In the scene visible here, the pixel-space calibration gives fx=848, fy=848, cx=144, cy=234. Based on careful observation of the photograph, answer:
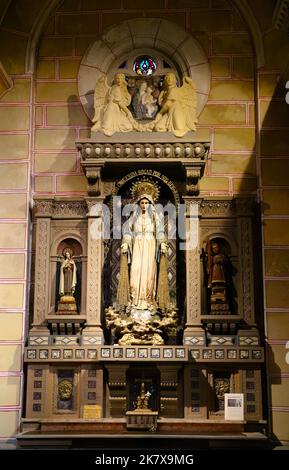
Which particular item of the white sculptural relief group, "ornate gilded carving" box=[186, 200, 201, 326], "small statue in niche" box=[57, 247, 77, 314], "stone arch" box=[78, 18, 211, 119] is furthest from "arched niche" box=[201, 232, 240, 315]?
"stone arch" box=[78, 18, 211, 119]

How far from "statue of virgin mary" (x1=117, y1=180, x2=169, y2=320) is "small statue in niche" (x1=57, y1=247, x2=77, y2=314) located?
0.49 meters

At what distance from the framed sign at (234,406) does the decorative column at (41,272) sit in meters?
1.92

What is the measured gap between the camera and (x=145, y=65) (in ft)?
31.5

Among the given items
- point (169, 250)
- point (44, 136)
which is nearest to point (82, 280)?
point (169, 250)

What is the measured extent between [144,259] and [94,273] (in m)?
0.54

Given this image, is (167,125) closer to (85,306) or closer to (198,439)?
(85,306)

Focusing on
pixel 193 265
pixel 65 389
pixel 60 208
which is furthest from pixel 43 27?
pixel 65 389

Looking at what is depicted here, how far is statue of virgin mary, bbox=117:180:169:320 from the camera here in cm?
869

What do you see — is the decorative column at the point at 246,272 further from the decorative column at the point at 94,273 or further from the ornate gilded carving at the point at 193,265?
the decorative column at the point at 94,273

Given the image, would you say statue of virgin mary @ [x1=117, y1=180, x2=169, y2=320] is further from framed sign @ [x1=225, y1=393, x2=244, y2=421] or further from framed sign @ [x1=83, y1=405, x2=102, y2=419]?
framed sign @ [x1=225, y1=393, x2=244, y2=421]

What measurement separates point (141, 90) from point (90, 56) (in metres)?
0.71

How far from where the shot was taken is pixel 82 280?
891 cm

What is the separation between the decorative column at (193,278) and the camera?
28.1 feet

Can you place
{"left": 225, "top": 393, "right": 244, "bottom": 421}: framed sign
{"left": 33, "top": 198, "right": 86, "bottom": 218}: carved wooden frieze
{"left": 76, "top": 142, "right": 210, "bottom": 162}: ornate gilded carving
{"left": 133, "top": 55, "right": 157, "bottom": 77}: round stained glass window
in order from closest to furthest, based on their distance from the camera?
{"left": 225, "top": 393, "right": 244, "bottom": 421}: framed sign, {"left": 76, "top": 142, "right": 210, "bottom": 162}: ornate gilded carving, {"left": 33, "top": 198, "right": 86, "bottom": 218}: carved wooden frieze, {"left": 133, "top": 55, "right": 157, "bottom": 77}: round stained glass window
